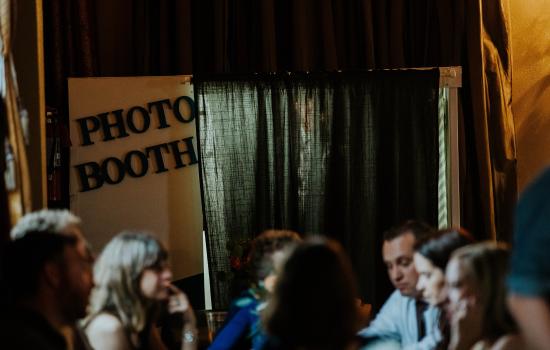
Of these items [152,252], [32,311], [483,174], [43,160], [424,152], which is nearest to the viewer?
[32,311]

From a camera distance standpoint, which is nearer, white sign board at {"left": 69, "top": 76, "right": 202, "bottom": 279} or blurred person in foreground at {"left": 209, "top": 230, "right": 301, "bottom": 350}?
blurred person in foreground at {"left": 209, "top": 230, "right": 301, "bottom": 350}

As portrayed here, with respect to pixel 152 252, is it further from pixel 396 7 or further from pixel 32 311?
pixel 396 7

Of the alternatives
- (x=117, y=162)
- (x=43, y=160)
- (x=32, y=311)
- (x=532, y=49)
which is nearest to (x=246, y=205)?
(x=117, y=162)

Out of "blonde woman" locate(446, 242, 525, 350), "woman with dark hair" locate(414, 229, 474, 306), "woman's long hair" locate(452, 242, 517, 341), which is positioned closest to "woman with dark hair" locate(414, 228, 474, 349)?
"woman with dark hair" locate(414, 229, 474, 306)

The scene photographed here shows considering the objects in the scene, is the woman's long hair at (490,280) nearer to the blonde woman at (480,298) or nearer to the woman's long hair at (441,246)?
the blonde woman at (480,298)

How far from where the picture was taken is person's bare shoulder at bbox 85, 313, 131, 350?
274 centimetres

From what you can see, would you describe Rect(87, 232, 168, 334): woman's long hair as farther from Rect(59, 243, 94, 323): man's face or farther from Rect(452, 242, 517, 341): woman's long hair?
Rect(452, 242, 517, 341): woman's long hair

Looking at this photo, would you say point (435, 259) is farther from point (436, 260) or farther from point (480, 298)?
point (480, 298)

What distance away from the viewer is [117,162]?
4.75 m

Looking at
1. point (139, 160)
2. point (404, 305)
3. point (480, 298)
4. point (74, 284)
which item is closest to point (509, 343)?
point (480, 298)

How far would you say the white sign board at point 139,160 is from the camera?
4707mm

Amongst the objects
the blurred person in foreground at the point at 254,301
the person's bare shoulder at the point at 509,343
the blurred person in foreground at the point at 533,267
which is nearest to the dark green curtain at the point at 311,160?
the blurred person in foreground at the point at 254,301

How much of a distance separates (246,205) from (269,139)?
35 cm

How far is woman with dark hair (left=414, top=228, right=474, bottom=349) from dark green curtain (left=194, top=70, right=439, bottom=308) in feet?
5.26
